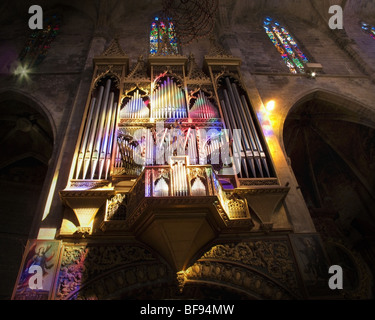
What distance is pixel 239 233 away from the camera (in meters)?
6.29

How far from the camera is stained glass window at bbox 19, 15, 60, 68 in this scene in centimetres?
1060

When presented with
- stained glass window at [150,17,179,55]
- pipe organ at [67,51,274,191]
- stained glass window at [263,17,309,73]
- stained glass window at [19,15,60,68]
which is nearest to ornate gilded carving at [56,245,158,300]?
pipe organ at [67,51,274,191]

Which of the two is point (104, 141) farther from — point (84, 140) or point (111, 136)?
point (84, 140)

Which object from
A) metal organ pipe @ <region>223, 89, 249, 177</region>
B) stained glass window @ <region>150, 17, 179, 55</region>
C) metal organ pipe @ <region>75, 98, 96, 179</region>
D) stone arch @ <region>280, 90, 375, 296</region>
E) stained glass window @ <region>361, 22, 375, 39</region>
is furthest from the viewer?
stained glass window @ <region>361, 22, 375, 39</region>

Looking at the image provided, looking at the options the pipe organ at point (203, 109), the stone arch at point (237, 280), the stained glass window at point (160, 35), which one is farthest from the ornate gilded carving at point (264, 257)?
the stained glass window at point (160, 35)

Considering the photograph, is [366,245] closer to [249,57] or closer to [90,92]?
[249,57]

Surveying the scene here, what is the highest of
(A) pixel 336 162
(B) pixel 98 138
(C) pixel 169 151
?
(A) pixel 336 162

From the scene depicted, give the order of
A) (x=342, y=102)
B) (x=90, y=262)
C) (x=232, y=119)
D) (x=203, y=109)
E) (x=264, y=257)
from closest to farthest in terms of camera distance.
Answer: (x=90, y=262), (x=264, y=257), (x=232, y=119), (x=203, y=109), (x=342, y=102)

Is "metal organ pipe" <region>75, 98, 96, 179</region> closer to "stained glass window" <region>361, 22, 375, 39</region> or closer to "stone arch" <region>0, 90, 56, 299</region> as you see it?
"stone arch" <region>0, 90, 56, 299</region>

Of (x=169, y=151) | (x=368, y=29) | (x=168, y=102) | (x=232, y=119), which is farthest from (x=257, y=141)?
(x=368, y=29)

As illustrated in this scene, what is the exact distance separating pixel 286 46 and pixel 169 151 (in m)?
8.44

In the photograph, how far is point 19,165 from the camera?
434 inches

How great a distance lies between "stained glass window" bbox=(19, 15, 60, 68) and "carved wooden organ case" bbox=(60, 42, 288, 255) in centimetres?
295

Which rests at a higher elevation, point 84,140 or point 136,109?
point 136,109
